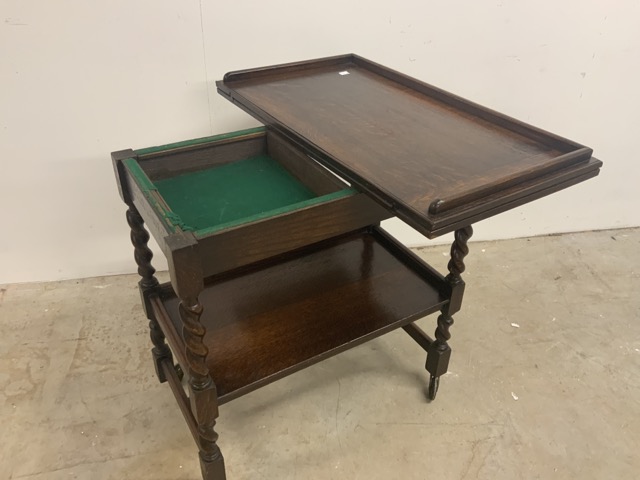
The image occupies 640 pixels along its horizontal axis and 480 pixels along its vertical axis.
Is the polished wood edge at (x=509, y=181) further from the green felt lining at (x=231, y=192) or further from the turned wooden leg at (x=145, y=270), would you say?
the turned wooden leg at (x=145, y=270)

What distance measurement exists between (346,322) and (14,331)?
3.81ft

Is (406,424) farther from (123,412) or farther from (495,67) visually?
(495,67)

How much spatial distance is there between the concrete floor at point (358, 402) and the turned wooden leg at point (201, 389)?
0.70 feet

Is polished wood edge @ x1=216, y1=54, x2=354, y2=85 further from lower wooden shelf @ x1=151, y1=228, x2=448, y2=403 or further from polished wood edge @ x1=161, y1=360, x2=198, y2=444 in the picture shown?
polished wood edge @ x1=161, y1=360, x2=198, y2=444

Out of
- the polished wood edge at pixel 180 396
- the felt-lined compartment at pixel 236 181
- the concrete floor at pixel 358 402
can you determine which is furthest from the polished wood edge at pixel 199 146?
the concrete floor at pixel 358 402

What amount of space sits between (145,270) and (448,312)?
77 centimetres

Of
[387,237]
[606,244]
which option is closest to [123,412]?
[387,237]

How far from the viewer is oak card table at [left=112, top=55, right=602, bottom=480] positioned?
0.94 meters

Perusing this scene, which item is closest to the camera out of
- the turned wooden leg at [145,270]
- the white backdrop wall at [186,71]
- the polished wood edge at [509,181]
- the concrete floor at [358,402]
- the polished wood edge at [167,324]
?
the polished wood edge at [509,181]

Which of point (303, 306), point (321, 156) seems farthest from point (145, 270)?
point (321, 156)

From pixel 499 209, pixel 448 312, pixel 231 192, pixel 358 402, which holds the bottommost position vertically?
pixel 358 402

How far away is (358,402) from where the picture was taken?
5.02 feet

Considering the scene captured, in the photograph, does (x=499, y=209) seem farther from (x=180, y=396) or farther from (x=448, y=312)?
(x=180, y=396)

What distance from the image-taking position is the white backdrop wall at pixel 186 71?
1541mm
